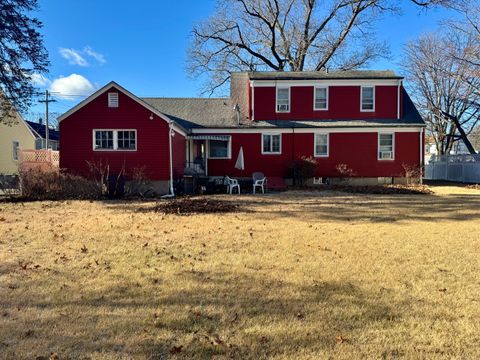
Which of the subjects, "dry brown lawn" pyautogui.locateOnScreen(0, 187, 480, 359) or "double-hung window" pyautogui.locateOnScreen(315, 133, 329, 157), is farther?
"double-hung window" pyautogui.locateOnScreen(315, 133, 329, 157)

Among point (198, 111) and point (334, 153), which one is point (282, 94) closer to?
point (334, 153)

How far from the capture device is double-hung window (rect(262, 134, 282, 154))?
71.7 ft

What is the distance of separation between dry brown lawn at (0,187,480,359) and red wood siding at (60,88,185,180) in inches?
310

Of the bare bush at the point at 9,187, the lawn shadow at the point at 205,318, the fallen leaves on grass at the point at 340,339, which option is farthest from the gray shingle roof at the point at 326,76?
Answer: the fallen leaves on grass at the point at 340,339

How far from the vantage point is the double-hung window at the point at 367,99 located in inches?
877

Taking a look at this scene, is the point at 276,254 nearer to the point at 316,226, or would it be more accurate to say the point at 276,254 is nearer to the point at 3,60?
the point at 316,226

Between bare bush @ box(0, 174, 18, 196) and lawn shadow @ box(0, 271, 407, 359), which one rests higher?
bare bush @ box(0, 174, 18, 196)

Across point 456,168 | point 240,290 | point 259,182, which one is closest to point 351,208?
point 259,182

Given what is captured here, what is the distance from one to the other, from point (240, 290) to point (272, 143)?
681 inches

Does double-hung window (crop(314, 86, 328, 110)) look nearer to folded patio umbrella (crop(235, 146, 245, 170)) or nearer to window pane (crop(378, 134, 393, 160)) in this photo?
window pane (crop(378, 134, 393, 160))

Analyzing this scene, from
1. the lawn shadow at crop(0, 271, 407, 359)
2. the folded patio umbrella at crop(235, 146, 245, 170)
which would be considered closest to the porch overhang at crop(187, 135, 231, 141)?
the folded patio umbrella at crop(235, 146, 245, 170)

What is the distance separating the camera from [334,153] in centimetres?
2177

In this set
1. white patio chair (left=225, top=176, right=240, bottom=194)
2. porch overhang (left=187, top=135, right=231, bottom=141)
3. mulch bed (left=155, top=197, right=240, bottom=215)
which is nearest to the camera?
mulch bed (left=155, top=197, right=240, bottom=215)

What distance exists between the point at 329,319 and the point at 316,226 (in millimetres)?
5348
